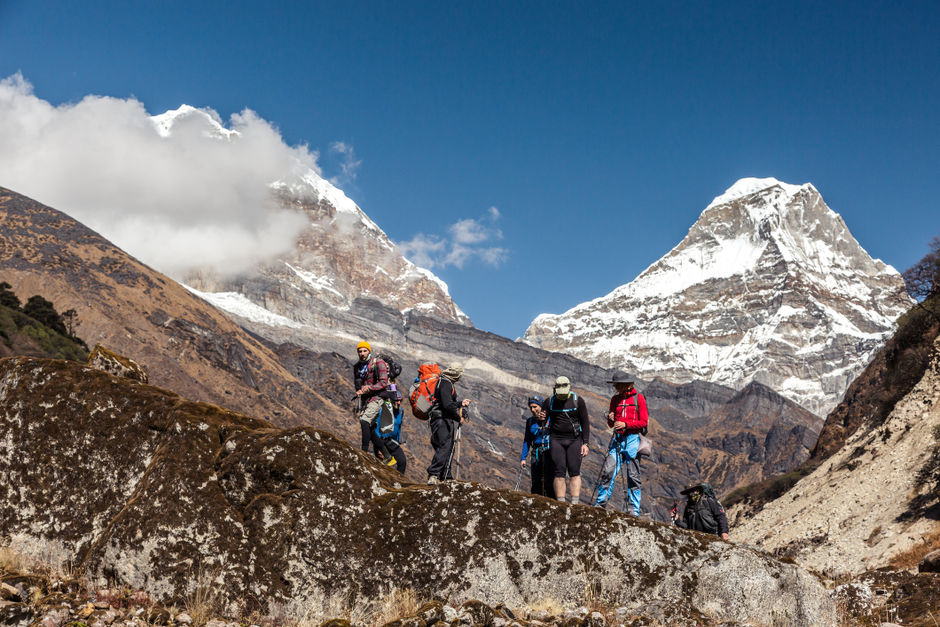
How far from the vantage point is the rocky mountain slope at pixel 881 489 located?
22.0 m

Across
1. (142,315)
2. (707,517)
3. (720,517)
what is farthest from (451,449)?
(142,315)

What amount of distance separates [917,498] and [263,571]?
2177cm

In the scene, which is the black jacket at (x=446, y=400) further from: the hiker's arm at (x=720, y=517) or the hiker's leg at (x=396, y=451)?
the hiker's arm at (x=720, y=517)

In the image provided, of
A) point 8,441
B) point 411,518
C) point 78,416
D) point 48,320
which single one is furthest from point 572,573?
point 48,320

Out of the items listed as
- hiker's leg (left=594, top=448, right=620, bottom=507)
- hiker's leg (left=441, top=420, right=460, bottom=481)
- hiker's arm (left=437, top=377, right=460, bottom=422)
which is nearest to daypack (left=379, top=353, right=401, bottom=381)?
hiker's arm (left=437, top=377, right=460, bottom=422)

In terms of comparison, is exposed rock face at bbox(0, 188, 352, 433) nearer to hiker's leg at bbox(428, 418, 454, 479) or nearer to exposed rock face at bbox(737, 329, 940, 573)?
exposed rock face at bbox(737, 329, 940, 573)

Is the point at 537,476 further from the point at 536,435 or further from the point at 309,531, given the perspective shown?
the point at 309,531

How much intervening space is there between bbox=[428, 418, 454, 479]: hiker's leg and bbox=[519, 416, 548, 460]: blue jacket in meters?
1.45

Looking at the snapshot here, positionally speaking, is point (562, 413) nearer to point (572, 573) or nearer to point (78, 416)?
point (572, 573)

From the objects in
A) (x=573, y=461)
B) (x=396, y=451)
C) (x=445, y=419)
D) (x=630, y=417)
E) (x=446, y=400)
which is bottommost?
(x=396, y=451)

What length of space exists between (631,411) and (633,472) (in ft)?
3.12

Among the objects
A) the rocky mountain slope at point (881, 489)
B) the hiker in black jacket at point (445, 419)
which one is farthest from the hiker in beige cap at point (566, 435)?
the rocky mountain slope at point (881, 489)

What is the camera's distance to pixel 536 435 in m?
12.5

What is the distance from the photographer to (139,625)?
21.9ft
